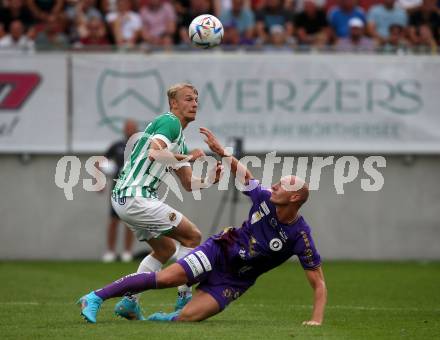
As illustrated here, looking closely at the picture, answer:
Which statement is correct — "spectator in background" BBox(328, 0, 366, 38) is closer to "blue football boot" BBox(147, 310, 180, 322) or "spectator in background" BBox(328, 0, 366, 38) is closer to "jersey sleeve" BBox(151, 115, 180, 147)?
"jersey sleeve" BBox(151, 115, 180, 147)

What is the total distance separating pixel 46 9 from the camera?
2181 cm

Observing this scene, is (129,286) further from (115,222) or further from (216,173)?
(115,222)

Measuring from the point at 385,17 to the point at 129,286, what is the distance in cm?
1306

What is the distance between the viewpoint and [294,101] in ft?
65.7

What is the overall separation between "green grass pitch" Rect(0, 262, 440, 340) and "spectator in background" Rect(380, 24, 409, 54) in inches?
166

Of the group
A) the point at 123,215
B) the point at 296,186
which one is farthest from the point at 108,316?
the point at 296,186

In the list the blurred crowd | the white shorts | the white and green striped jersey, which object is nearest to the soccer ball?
the white and green striped jersey

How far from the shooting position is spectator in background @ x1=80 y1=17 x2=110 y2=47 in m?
20.4

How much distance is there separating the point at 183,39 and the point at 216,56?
3.27 ft

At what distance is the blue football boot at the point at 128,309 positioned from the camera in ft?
33.8

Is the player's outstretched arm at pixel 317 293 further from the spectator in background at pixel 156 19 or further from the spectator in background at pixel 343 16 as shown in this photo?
the spectator in background at pixel 343 16

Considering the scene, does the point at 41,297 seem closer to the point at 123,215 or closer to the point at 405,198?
the point at 123,215

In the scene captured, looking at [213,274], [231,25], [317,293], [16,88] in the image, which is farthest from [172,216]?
[231,25]

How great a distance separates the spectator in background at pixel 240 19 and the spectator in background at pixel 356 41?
6.07 ft
